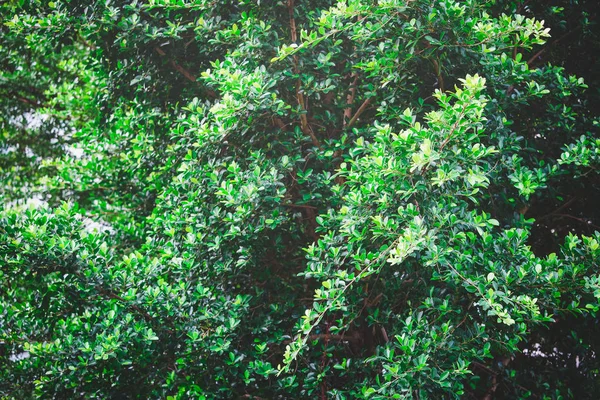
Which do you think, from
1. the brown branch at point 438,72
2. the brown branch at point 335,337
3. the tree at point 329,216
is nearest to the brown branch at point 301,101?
the tree at point 329,216

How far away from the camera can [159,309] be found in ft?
16.9

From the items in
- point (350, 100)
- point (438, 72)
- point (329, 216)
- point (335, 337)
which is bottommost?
point (335, 337)

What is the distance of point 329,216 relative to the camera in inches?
190

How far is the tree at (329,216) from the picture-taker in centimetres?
432

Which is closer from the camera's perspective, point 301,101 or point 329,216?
point 329,216

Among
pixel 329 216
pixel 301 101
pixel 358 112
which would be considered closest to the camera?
pixel 329 216

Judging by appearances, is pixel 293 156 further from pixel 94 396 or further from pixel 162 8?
pixel 94 396

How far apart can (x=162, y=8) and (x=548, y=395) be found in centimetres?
532

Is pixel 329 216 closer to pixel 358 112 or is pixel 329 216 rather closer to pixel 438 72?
pixel 358 112

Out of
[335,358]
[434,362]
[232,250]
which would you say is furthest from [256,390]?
[434,362]

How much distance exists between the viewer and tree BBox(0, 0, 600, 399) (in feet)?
14.2

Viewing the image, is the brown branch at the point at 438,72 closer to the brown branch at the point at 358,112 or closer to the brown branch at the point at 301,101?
the brown branch at the point at 358,112

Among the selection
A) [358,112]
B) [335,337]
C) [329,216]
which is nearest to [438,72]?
[358,112]

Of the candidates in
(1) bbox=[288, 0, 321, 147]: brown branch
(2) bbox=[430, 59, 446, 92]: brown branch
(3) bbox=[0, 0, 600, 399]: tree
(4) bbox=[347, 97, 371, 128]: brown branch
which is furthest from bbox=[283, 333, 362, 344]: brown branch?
(2) bbox=[430, 59, 446, 92]: brown branch
